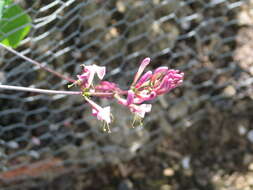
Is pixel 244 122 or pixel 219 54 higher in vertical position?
pixel 219 54

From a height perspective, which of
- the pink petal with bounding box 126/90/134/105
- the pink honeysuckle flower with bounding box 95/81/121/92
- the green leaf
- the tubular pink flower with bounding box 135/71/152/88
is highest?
the green leaf

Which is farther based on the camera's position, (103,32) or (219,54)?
(219,54)

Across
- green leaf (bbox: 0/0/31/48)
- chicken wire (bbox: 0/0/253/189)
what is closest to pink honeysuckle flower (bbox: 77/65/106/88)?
green leaf (bbox: 0/0/31/48)

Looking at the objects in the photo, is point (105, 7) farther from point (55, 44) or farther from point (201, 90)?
point (201, 90)

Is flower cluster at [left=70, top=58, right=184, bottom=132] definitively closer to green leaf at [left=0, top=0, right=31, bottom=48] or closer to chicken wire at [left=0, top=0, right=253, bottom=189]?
green leaf at [left=0, top=0, right=31, bottom=48]

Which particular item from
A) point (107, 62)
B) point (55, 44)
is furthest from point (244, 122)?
point (55, 44)

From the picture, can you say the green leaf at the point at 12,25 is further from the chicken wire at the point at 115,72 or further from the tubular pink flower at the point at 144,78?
the tubular pink flower at the point at 144,78
